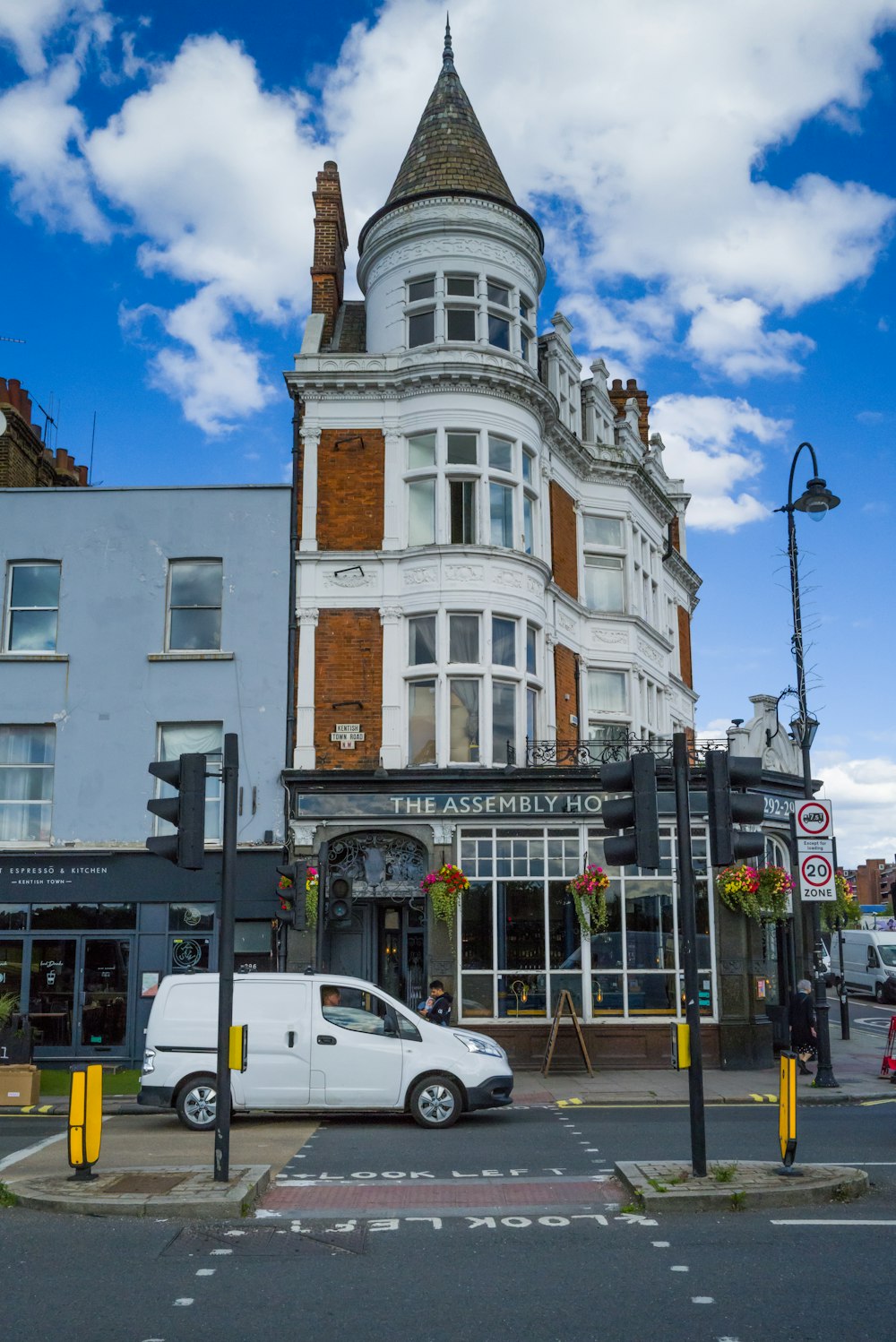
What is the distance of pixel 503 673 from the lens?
2370 centimetres

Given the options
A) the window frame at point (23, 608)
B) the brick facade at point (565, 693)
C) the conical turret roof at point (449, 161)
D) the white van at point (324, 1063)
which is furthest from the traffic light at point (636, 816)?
the conical turret roof at point (449, 161)

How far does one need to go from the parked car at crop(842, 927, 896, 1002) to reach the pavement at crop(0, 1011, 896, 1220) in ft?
77.6

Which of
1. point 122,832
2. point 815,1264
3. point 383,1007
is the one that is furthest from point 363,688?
point 815,1264

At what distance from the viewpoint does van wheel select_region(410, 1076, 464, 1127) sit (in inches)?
595

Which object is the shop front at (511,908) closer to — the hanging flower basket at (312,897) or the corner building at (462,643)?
the corner building at (462,643)

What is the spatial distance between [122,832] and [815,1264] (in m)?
17.6

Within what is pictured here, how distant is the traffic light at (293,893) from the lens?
67.8 feet

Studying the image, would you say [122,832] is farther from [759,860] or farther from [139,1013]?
[759,860]

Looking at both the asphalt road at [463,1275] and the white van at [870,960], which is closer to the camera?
the asphalt road at [463,1275]

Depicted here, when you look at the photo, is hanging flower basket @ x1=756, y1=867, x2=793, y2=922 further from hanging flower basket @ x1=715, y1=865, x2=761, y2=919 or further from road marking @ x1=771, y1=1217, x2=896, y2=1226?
road marking @ x1=771, y1=1217, x2=896, y2=1226

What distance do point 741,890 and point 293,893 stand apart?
26.6 feet

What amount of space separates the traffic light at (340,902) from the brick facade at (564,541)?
25.8ft

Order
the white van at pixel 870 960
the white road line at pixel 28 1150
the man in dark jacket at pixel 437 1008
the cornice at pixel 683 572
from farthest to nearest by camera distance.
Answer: the white van at pixel 870 960, the cornice at pixel 683 572, the man in dark jacket at pixel 437 1008, the white road line at pixel 28 1150

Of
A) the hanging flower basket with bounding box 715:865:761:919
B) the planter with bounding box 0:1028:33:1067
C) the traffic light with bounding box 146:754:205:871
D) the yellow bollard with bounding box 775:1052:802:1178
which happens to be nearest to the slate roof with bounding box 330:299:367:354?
the hanging flower basket with bounding box 715:865:761:919
